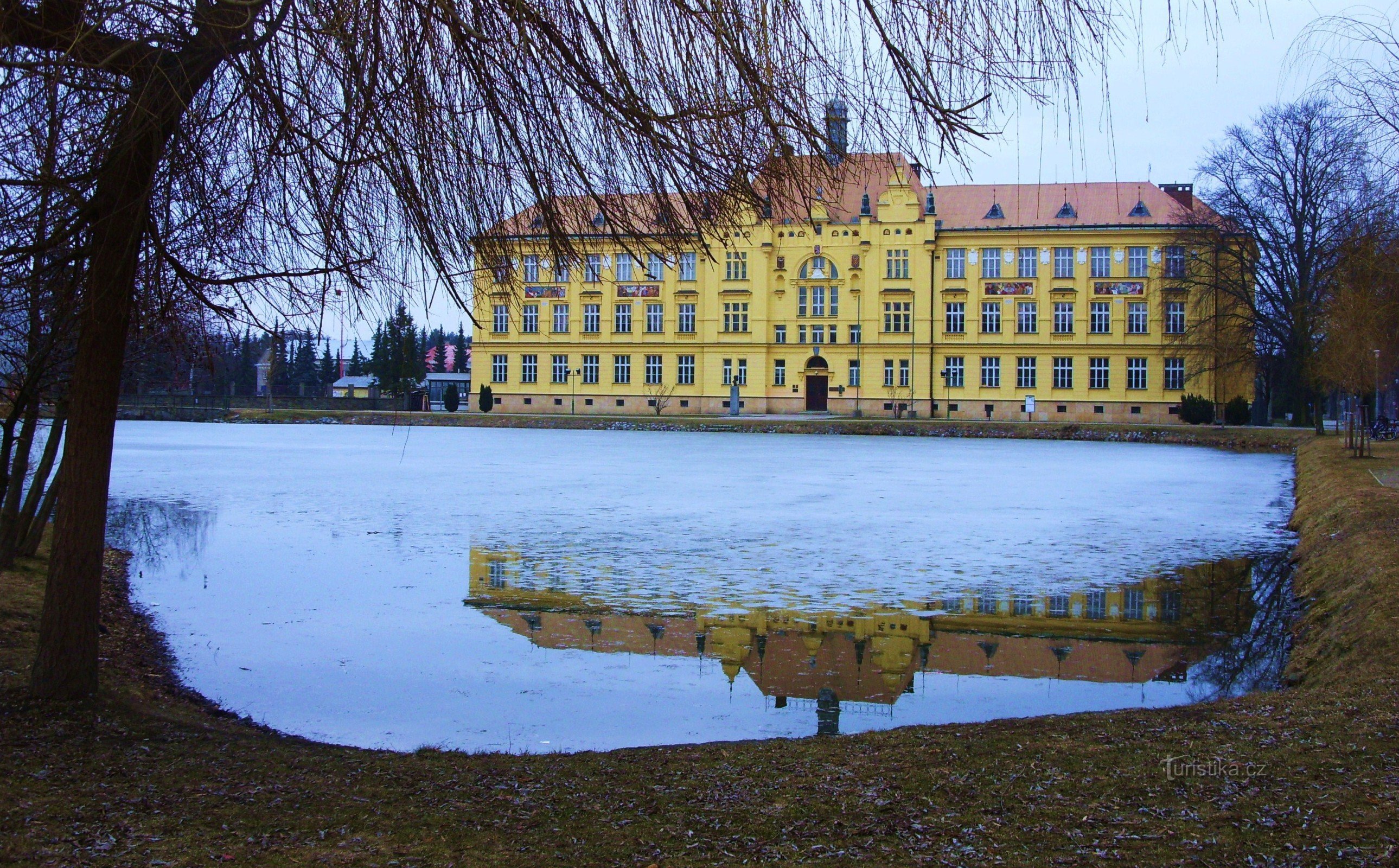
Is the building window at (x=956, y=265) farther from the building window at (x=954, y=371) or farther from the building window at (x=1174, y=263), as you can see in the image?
the building window at (x=1174, y=263)

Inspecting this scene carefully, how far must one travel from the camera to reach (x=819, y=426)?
5700 centimetres

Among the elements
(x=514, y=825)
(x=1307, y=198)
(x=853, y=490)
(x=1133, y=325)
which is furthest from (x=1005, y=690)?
(x=1133, y=325)

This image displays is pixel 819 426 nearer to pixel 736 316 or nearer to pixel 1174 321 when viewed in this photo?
pixel 736 316

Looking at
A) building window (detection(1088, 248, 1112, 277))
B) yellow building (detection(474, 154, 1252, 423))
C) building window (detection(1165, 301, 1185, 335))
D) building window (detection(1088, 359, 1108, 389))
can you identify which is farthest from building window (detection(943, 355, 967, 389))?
building window (detection(1165, 301, 1185, 335))

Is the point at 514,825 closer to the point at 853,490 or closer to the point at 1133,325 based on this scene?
the point at 853,490

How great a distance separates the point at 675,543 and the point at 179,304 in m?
8.88

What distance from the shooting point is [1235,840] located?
→ 3.85 m

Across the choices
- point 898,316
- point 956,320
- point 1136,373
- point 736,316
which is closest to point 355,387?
point 736,316

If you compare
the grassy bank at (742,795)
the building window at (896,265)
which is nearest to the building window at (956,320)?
the building window at (896,265)

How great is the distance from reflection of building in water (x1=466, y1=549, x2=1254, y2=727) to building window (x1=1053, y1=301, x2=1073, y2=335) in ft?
193

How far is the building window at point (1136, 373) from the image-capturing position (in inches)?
2623

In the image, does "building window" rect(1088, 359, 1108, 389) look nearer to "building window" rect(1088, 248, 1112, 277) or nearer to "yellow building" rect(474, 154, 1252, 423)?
"yellow building" rect(474, 154, 1252, 423)

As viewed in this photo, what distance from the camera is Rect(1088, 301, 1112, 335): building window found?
2650 inches

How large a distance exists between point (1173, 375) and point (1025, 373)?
8.05 meters
